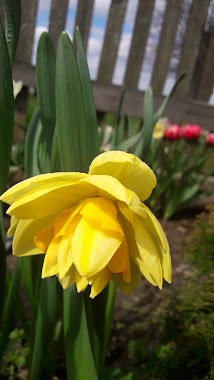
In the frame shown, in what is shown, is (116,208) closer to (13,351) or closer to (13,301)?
(13,301)

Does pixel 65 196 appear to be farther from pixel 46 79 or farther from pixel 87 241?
pixel 46 79

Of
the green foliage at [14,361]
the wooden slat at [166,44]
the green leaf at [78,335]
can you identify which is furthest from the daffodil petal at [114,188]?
the wooden slat at [166,44]

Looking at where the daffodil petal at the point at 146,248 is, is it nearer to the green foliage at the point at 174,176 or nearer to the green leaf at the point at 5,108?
the green leaf at the point at 5,108

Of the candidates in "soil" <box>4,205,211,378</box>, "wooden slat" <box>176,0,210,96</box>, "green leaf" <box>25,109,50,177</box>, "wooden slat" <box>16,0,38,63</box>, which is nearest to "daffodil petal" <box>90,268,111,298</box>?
"green leaf" <box>25,109,50,177</box>

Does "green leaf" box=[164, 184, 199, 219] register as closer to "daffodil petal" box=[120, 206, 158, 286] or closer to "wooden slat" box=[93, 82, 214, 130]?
"wooden slat" box=[93, 82, 214, 130]

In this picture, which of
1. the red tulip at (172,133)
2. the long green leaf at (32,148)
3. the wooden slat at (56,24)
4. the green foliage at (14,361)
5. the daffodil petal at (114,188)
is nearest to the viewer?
the daffodil petal at (114,188)

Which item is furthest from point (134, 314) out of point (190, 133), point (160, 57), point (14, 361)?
point (160, 57)

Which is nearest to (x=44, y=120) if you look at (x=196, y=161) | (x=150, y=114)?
(x=150, y=114)
